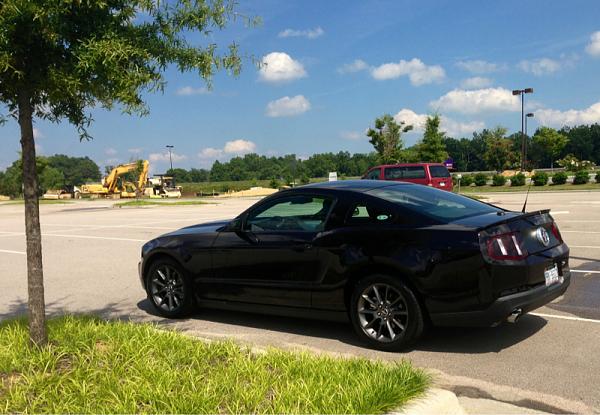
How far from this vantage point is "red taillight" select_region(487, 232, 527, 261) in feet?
14.4

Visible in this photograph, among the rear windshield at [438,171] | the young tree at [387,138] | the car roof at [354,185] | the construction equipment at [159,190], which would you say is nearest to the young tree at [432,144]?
the young tree at [387,138]

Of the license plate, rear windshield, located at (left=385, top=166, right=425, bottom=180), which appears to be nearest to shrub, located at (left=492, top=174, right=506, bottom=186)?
rear windshield, located at (left=385, top=166, right=425, bottom=180)

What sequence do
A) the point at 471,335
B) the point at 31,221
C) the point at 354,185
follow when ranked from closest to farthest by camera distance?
the point at 31,221
the point at 471,335
the point at 354,185

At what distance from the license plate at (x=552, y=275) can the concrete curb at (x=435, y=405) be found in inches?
67.9

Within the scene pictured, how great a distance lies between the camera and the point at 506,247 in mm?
4457

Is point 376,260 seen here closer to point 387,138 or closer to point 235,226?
point 235,226

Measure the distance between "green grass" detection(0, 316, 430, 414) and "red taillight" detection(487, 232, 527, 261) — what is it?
1.21m

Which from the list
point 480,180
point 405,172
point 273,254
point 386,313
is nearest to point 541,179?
point 480,180

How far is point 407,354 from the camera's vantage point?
475 cm

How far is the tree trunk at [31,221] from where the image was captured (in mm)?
4297

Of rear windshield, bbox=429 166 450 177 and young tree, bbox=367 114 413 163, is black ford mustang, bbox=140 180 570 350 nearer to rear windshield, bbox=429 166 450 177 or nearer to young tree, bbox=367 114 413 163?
rear windshield, bbox=429 166 450 177

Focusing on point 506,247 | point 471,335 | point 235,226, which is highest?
point 235,226

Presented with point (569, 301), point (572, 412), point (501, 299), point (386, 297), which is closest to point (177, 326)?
point (386, 297)

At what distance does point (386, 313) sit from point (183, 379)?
1842 millimetres
